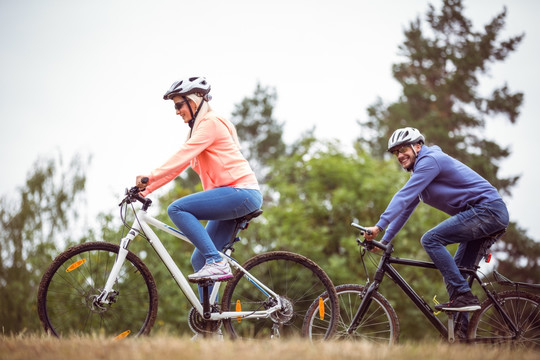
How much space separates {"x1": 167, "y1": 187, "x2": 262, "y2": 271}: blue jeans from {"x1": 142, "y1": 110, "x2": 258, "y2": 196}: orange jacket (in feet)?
0.42

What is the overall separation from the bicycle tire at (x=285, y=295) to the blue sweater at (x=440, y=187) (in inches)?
30.1

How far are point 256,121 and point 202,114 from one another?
95.6ft

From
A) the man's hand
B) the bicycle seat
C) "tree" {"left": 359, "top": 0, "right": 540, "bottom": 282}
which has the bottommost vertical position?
the man's hand

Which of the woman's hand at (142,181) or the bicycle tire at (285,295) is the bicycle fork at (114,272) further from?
the bicycle tire at (285,295)

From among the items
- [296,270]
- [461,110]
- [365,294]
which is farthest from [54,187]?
[461,110]

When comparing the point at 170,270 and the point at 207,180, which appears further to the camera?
the point at 207,180

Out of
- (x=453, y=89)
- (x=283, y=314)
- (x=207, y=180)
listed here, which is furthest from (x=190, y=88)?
(x=453, y=89)

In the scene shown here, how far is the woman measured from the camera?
14.9ft

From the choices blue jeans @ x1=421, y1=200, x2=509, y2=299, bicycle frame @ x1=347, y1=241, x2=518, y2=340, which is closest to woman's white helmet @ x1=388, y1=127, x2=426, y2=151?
blue jeans @ x1=421, y1=200, x2=509, y2=299

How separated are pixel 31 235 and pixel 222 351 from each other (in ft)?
49.4

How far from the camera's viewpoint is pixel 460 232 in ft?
15.6

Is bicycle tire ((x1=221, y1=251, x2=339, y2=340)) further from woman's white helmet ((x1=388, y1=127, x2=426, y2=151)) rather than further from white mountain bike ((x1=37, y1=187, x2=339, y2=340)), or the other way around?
woman's white helmet ((x1=388, y1=127, x2=426, y2=151))

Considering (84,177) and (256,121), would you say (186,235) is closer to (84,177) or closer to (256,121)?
(84,177)

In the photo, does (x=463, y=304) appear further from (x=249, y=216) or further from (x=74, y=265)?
(x=74, y=265)
